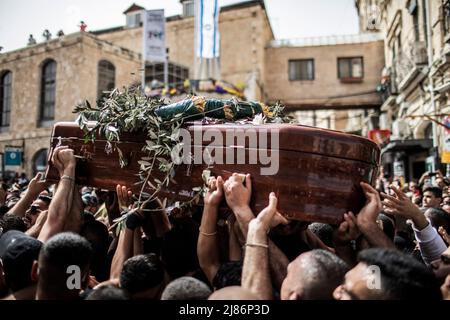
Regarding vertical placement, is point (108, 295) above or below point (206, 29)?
below

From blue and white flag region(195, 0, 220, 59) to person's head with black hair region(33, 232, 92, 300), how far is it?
14.2m

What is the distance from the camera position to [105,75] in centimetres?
1830

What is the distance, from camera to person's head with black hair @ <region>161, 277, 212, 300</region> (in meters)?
1.56

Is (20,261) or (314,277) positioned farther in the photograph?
(20,261)

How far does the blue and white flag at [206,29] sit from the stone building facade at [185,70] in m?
3.94

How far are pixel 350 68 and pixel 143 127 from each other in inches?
764

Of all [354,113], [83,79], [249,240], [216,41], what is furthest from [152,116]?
[354,113]

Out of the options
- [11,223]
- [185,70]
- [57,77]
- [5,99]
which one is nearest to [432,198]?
[11,223]

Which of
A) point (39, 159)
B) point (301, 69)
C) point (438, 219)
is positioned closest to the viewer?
point (438, 219)

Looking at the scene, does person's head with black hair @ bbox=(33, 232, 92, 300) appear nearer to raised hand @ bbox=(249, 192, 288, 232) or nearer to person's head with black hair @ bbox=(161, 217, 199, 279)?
person's head with black hair @ bbox=(161, 217, 199, 279)

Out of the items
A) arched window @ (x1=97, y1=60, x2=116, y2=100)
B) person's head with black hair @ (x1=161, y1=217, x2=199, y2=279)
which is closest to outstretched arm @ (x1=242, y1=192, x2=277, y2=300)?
person's head with black hair @ (x1=161, y1=217, x2=199, y2=279)

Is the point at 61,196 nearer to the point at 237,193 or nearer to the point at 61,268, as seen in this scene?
the point at 61,268

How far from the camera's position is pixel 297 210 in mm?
1899
